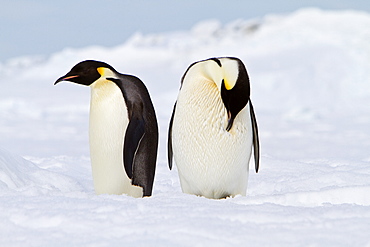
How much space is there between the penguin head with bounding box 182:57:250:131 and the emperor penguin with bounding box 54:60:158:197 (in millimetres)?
426

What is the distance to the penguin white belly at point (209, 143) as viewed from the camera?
235 cm

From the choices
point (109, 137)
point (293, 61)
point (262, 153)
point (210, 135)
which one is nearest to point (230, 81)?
point (210, 135)

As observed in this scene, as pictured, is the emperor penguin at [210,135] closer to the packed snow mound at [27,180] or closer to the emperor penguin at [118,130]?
the emperor penguin at [118,130]

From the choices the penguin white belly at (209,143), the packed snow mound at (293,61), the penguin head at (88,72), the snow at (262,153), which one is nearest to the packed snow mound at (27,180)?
the snow at (262,153)

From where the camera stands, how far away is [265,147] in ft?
A: 29.7

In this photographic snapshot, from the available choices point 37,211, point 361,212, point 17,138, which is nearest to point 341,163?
point 361,212

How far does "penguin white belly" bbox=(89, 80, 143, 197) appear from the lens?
256 centimetres

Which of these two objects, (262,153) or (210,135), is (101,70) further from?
(262,153)

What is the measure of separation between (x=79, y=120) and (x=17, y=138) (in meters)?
3.63

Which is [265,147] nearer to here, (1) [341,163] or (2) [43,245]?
(1) [341,163]

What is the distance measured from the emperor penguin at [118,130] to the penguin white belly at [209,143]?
19cm

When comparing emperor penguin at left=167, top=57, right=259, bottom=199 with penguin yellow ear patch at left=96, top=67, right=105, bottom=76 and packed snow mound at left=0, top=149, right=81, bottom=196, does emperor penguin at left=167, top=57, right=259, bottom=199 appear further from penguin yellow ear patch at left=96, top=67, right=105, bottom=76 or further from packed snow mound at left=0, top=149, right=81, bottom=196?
packed snow mound at left=0, top=149, right=81, bottom=196

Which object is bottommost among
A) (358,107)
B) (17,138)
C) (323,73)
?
(17,138)

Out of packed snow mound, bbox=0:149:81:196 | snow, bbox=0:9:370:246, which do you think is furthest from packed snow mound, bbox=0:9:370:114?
packed snow mound, bbox=0:149:81:196
